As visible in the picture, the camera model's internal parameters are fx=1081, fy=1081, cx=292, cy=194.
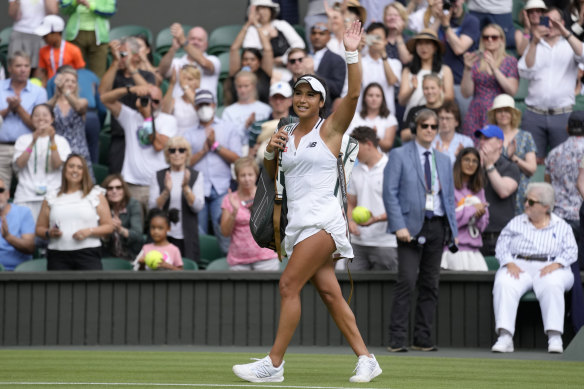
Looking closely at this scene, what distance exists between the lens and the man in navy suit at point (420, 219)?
32.5 ft

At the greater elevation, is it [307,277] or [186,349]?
[307,277]

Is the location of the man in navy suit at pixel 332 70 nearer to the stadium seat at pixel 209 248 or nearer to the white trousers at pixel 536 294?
the stadium seat at pixel 209 248

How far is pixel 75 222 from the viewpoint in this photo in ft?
35.4

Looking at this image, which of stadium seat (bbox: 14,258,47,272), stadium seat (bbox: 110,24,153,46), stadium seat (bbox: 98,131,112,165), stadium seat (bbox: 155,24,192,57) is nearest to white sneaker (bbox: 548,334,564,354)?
stadium seat (bbox: 14,258,47,272)

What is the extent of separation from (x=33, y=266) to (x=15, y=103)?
2582 mm

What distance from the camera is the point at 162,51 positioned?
53.0ft

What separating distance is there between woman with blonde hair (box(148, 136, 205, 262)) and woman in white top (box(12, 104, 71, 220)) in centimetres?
117

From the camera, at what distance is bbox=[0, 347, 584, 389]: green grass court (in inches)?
261

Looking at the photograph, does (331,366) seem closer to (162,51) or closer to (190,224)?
(190,224)

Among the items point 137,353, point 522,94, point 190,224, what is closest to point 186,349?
point 137,353

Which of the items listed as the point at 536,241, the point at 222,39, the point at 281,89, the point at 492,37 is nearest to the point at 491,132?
the point at 536,241

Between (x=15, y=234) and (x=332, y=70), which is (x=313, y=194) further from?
(x=332, y=70)

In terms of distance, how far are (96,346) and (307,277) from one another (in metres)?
4.46

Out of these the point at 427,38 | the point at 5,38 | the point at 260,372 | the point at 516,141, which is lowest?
the point at 260,372
